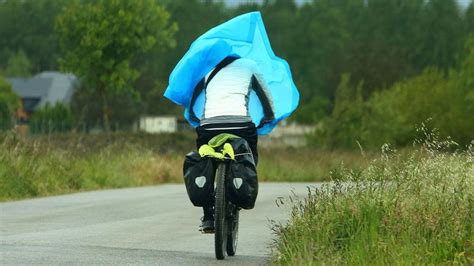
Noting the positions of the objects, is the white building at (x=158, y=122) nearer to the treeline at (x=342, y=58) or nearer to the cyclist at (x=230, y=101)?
the treeline at (x=342, y=58)

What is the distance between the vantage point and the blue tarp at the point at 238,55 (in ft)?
32.7

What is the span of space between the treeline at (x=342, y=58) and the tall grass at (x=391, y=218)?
38.2m

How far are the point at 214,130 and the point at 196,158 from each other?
301 mm

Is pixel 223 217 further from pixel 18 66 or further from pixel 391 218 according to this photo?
pixel 18 66

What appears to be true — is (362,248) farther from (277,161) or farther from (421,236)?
(277,161)

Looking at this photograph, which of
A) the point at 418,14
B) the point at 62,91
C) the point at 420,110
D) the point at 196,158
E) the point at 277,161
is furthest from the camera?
the point at 62,91

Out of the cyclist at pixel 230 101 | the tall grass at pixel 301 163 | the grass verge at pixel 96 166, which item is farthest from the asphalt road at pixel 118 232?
the tall grass at pixel 301 163

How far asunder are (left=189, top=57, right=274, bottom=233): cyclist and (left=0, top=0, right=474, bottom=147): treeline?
37.7 meters

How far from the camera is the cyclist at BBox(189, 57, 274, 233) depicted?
9648mm

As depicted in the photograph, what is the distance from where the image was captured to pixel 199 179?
9.45 m

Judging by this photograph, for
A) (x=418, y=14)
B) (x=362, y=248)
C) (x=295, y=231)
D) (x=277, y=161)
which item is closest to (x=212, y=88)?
(x=295, y=231)

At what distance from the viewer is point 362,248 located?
8.09 m

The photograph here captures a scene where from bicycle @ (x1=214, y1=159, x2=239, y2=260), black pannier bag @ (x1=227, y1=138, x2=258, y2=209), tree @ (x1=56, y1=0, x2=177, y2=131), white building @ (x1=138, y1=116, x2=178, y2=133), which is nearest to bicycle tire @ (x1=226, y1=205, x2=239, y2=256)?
bicycle @ (x1=214, y1=159, x2=239, y2=260)

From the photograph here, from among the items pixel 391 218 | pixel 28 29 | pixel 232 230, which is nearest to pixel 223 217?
pixel 232 230
